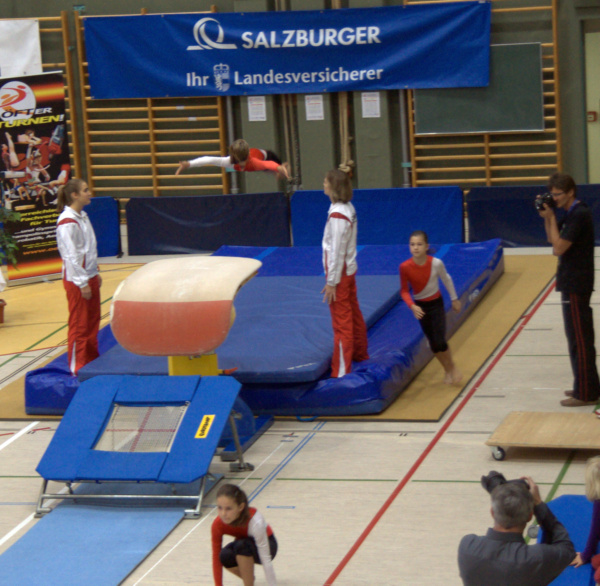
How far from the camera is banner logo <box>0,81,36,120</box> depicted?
10.8 metres

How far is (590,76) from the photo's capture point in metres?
12.9

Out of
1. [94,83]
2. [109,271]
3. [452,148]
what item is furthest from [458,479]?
[94,83]

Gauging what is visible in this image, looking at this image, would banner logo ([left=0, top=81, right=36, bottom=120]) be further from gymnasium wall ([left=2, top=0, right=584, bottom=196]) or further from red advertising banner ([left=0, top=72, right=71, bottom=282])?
gymnasium wall ([left=2, top=0, right=584, bottom=196])

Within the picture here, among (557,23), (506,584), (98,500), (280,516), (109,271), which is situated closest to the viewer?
(506,584)

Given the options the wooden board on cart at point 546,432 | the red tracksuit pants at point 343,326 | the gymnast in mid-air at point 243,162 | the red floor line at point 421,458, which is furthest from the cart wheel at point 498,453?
the gymnast in mid-air at point 243,162

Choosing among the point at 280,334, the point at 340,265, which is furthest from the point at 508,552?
the point at 280,334

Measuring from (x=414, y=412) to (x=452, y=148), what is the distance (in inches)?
308

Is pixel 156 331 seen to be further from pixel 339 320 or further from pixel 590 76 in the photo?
pixel 590 76

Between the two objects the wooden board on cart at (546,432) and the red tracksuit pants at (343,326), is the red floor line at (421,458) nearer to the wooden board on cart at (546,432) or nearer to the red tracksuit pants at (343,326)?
the wooden board on cart at (546,432)

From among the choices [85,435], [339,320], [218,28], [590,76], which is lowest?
[85,435]

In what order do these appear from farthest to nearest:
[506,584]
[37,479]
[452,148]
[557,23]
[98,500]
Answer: [452,148], [557,23], [37,479], [98,500], [506,584]

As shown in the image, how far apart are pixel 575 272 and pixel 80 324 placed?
339cm

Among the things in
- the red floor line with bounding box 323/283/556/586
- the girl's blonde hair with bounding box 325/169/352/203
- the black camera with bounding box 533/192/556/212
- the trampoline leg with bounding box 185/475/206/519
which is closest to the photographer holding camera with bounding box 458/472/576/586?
the red floor line with bounding box 323/283/556/586

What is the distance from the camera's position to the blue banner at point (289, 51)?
1274 cm
